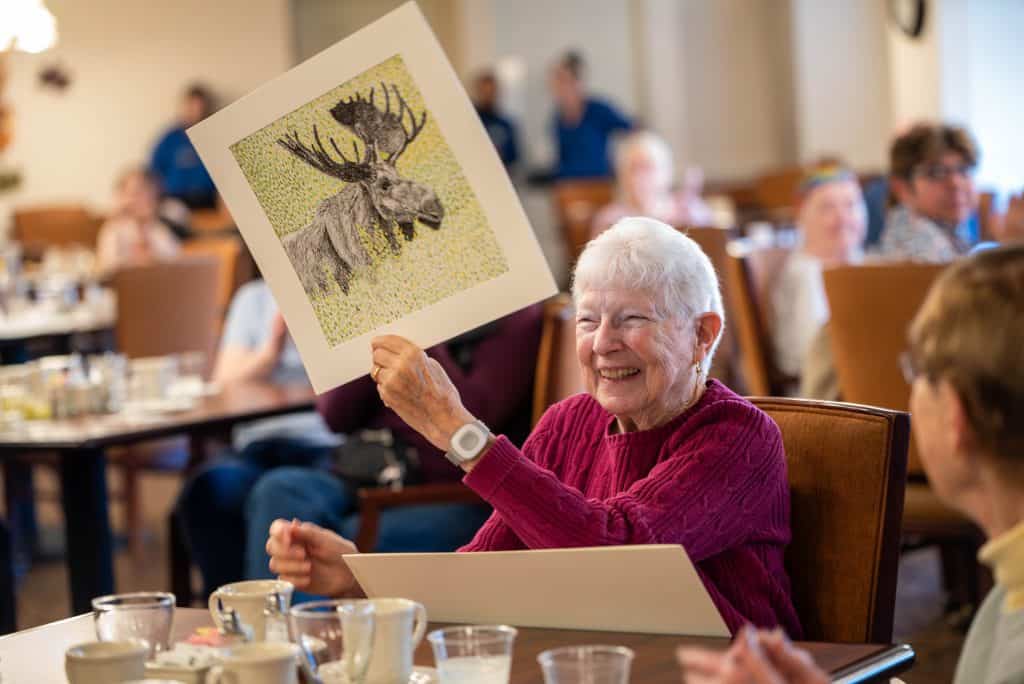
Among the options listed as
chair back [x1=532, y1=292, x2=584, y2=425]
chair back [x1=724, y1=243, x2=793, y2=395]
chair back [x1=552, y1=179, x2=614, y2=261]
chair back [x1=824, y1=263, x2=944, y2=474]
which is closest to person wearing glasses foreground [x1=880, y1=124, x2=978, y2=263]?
chair back [x1=724, y1=243, x2=793, y2=395]

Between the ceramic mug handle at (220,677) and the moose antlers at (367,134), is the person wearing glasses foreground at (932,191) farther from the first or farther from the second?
the ceramic mug handle at (220,677)

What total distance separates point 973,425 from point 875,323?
1.98 meters

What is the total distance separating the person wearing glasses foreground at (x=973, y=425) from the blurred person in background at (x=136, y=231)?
21.1ft

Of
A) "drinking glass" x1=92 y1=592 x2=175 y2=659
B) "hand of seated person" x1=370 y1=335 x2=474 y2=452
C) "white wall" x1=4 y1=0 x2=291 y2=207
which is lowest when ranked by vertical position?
"drinking glass" x1=92 y1=592 x2=175 y2=659

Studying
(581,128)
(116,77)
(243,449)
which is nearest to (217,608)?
(243,449)

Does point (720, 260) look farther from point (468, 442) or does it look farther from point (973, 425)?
point (973, 425)

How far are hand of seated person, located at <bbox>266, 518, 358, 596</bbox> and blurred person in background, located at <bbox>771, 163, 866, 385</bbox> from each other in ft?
8.95

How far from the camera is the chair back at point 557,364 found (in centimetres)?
292

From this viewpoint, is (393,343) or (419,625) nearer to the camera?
(419,625)

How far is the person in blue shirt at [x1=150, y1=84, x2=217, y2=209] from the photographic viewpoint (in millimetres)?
11703

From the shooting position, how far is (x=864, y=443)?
1745mm

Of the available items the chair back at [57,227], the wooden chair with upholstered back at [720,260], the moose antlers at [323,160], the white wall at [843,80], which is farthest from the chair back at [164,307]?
the chair back at [57,227]

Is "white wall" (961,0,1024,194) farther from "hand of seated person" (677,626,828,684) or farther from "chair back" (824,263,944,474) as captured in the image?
"hand of seated person" (677,626,828,684)

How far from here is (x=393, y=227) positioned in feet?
5.31
